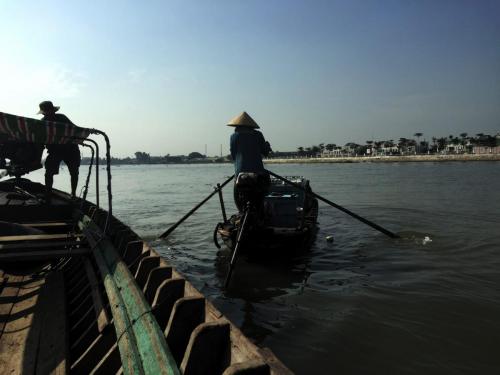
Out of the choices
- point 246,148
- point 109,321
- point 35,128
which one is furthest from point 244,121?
point 109,321

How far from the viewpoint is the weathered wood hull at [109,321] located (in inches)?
103

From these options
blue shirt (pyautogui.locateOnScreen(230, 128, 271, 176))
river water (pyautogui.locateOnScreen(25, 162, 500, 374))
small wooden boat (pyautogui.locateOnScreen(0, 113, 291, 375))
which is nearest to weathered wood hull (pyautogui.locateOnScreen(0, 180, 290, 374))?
small wooden boat (pyautogui.locateOnScreen(0, 113, 291, 375))

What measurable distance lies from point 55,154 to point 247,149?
4820 mm

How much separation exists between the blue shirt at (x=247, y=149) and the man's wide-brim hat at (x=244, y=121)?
0.60ft

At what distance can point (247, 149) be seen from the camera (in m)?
8.33

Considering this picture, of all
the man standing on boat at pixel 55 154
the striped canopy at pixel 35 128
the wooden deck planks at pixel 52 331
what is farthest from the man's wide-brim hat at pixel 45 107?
the wooden deck planks at pixel 52 331

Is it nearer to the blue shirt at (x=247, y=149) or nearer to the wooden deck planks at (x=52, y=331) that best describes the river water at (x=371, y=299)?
the blue shirt at (x=247, y=149)

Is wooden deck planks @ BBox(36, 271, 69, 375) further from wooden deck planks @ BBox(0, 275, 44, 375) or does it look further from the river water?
the river water

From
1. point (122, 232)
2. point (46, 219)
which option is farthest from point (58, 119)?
point (122, 232)

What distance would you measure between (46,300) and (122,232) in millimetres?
2610

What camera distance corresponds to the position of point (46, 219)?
810 centimetres

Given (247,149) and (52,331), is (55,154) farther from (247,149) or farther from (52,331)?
(52,331)

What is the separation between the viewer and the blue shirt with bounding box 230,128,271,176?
8.29 m

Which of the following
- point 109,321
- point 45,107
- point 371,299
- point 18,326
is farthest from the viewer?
point 45,107
